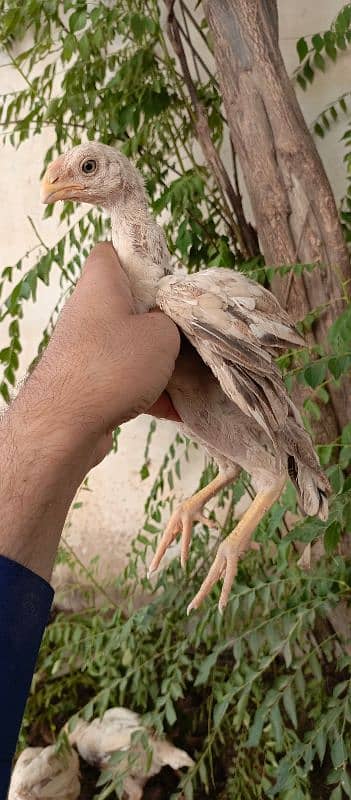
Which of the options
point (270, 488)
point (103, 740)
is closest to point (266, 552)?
point (103, 740)

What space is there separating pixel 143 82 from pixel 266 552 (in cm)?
95

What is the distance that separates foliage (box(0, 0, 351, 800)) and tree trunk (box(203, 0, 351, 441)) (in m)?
0.07

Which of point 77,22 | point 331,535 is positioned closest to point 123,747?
point 331,535

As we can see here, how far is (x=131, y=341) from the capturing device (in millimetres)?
644

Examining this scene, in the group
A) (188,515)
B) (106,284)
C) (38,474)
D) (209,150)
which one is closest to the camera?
(38,474)

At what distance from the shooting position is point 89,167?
0.72 metres

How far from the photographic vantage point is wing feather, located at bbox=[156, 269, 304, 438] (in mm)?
639

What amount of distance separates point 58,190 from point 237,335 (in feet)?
0.75

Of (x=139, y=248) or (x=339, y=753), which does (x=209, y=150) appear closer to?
(x=139, y=248)

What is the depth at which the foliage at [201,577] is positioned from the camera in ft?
3.71

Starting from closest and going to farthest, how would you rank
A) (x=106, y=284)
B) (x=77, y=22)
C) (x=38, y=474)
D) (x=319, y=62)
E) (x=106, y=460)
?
(x=38, y=474)
(x=106, y=284)
(x=77, y=22)
(x=319, y=62)
(x=106, y=460)

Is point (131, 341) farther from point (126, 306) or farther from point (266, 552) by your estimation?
point (266, 552)

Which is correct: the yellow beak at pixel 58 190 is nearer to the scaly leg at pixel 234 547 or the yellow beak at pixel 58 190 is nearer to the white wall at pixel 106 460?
the scaly leg at pixel 234 547

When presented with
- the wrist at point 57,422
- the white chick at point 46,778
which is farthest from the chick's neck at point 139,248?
the white chick at point 46,778
